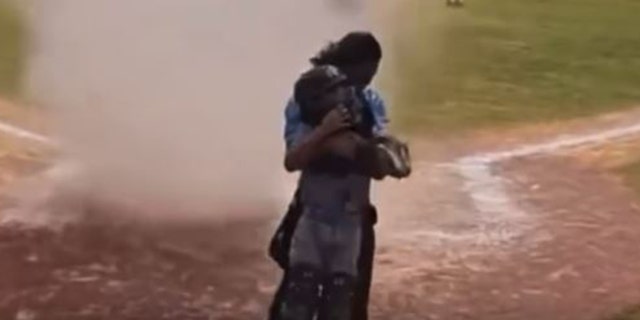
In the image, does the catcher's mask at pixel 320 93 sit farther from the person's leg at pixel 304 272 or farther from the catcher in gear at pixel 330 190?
the person's leg at pixel 304 272

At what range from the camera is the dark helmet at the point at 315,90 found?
7.81 metres

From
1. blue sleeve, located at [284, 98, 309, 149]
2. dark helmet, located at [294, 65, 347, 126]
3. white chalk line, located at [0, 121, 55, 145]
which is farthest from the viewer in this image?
white chalk line, located at [0, 121, 55, 145]

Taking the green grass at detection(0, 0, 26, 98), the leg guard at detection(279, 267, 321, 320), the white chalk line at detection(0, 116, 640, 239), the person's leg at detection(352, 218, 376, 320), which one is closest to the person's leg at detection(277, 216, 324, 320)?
the leg guard at detection(279, 267, 321, 320)

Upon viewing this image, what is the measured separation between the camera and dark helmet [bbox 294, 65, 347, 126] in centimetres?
781

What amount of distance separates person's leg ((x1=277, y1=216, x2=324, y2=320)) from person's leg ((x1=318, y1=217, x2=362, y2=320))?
0.05 m

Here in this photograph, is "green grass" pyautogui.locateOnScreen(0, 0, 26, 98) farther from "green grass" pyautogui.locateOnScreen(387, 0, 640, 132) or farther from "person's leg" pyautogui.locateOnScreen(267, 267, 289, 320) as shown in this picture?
"person's leg" pyautogui.locateOnScreen(267, 267, 289, 320)

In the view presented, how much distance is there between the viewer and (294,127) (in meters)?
8.02

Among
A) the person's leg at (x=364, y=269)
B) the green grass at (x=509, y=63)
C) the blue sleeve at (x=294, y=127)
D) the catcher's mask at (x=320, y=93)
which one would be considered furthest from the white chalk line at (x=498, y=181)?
the catcher's mask at (x=320, y=93)

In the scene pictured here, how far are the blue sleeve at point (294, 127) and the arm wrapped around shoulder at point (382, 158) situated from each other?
1.01 ft

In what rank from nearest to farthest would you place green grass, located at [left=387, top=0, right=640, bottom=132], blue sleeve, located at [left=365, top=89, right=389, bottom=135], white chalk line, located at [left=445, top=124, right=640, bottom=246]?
1. blue sleeve, located at [left=365, top=89, right=389, bottom=135]
2. white chalk line, located at [left=445, top=124, right=640, bottom=246]
3. green grass, located at [left=387, top=0, right=640, bottom=132]

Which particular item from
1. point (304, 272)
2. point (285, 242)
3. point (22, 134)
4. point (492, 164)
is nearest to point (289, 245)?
point (285, 242)

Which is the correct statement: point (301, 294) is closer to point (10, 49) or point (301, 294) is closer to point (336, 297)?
point (336, 297)

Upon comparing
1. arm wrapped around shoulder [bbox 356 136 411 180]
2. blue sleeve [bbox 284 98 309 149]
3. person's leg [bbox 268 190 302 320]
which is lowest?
person's leg [bbox 268 190 302 320]

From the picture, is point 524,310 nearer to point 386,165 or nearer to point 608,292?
point 608,292
